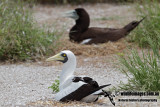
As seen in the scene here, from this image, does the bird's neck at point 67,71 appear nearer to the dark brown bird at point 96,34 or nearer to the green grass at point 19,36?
the green grass at point 19,36

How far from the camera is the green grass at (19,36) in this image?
8.38m

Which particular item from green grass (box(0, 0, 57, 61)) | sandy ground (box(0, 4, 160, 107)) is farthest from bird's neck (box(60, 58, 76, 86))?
green grass (box(0, 0, 57, 61))

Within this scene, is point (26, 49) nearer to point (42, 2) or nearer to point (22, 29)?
point (22, 29)

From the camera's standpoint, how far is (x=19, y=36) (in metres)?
8.51

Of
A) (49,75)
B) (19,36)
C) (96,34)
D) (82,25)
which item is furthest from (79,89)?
(82,25)

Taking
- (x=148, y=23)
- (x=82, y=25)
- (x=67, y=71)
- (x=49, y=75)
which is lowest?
(x=49, y=75)

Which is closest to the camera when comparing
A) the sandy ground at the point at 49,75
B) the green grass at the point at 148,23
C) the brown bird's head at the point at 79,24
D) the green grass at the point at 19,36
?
the sandy ground at the point at 49,75

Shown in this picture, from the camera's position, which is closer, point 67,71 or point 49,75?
point 67,71

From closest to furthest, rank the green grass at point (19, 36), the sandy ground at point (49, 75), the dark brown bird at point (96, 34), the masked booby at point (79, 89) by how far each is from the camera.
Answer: the masked booby at point (79, 89)
the sandy ground at point (49, 75)
the green grass at point (19, 36)
the dark brown bird at point (96, 34)

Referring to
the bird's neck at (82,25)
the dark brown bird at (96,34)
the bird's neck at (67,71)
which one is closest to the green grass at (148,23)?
Answer: the dark brown bird at (96,34)

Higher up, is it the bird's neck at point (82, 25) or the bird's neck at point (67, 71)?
the bird's neck at point (67, 71)

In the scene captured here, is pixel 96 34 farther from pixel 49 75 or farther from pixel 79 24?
pixel 49 75

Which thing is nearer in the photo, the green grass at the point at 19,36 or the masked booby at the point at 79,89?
the masked booby at the point at 79,89

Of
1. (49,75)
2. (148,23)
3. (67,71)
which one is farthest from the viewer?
(148,23)
